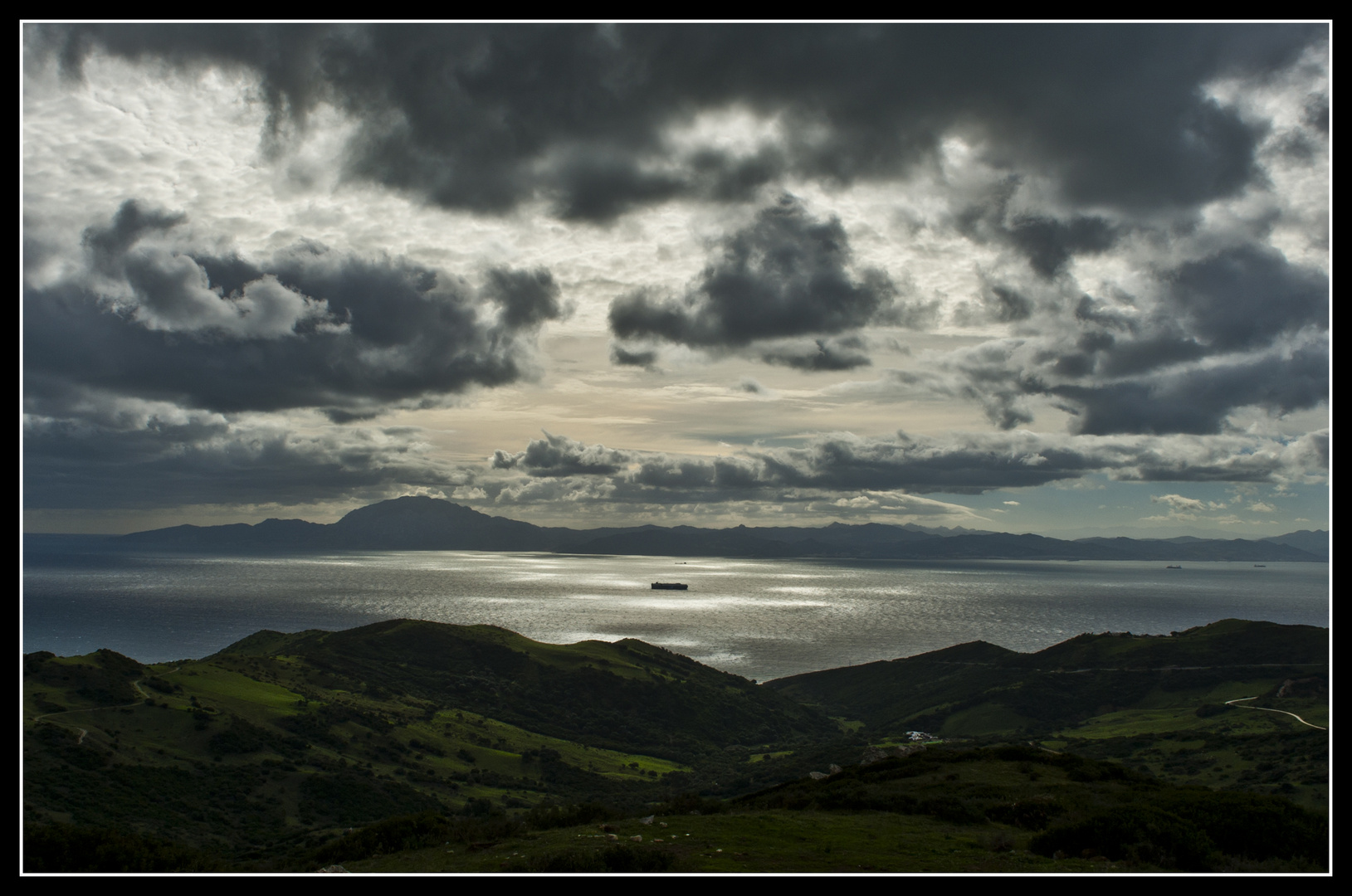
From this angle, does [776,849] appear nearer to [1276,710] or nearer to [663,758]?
[663,758]

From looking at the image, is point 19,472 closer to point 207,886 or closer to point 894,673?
point 207,886

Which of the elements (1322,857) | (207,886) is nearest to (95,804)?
(207,886)

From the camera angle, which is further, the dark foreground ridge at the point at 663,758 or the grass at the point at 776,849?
the dark foreground ridge at the point at 663,758

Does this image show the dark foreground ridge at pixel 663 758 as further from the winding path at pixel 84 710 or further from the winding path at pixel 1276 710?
the winding path at pixel 1276 710

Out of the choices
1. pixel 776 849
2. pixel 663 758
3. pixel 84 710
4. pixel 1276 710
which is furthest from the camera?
pixel 663 758

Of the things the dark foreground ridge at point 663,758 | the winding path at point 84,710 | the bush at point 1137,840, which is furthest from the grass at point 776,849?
the winding path at point 84,710

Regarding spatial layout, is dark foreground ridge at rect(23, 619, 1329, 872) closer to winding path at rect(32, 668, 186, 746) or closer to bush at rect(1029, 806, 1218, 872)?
bush at rect(1029, 806, 1218, 872)

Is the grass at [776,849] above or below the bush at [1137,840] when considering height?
below

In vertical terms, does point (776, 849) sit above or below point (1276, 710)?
above

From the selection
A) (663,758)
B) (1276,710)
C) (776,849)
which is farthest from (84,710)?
(1276,710)
